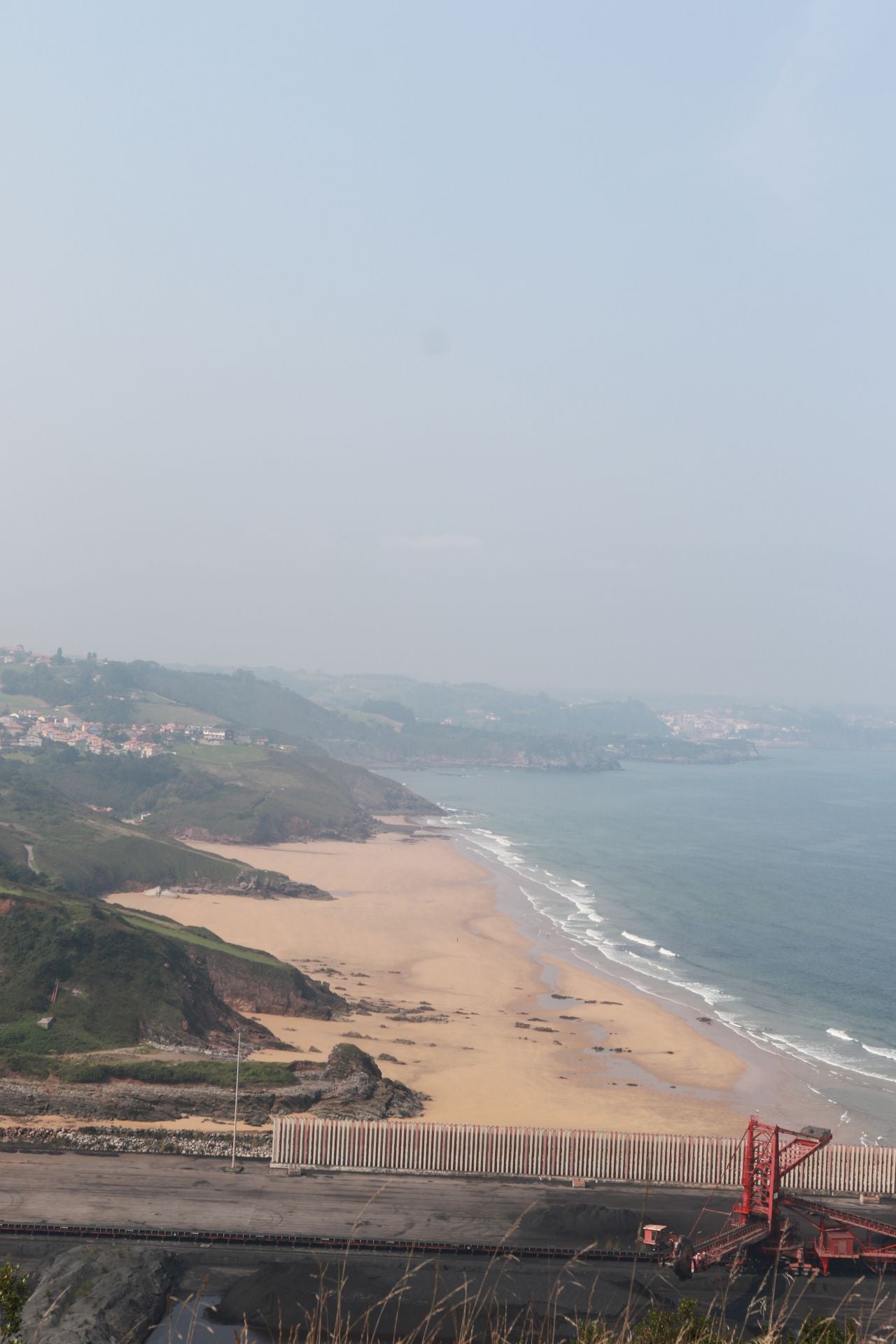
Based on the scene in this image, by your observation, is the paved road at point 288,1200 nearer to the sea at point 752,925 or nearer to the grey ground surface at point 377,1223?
the grey ground surface at point 377,1223

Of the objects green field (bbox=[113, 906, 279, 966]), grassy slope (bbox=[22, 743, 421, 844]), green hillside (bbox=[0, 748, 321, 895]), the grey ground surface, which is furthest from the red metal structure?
grassy slope (bbox=[22, 743, 421, 844])

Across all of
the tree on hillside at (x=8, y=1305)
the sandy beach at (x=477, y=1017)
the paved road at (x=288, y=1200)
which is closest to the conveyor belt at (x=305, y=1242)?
the paved road at (x=288, y=1200)

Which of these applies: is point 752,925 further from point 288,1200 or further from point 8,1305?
point 8,1305

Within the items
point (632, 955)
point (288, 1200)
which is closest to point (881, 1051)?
point (632, 955)

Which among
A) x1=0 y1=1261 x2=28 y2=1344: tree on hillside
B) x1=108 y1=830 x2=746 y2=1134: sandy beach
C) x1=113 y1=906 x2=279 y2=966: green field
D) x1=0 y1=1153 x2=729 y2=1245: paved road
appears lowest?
x1=108 y1=830 x2=746 y2=1134: sandy beach

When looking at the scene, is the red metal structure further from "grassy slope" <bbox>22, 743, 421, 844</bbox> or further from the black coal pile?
"grassy slope" <bbox>22, 743, 421, 844</bbox>

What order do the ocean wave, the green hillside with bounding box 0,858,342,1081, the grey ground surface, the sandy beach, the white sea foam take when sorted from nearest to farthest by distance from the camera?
the grey ground surface, the green hillside with bounding box 0,858,342,1081, the sandy beach, the white sea foam, the ocean wave

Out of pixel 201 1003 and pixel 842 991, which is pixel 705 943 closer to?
pixel 842 991
